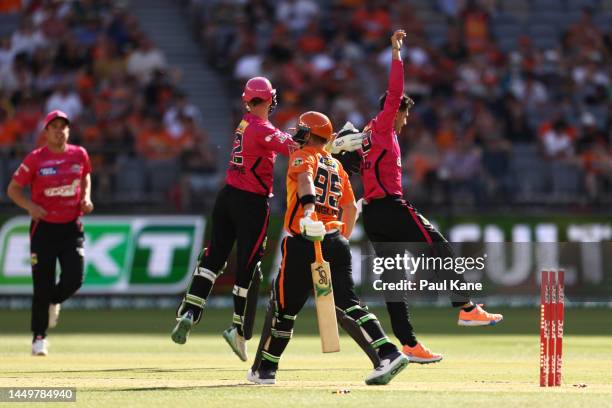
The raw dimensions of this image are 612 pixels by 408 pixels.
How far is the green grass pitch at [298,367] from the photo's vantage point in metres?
10.8

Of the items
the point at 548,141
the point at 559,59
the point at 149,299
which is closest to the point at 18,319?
the point at 149,299

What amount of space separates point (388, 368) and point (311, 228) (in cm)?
139

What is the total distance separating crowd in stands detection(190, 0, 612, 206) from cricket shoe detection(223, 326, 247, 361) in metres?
9.76

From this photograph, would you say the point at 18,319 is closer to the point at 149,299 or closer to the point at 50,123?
the point at 149,299

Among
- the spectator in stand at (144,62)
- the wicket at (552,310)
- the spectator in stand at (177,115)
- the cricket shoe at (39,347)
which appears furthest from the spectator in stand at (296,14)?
the wicket at (552,310)

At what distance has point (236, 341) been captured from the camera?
1388 cm

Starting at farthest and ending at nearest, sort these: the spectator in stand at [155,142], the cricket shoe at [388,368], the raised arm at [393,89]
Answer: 1. the spectator in stand at [155,142]
2. the raised arm at [393,89]
3. the cricket shoe at [388,368]

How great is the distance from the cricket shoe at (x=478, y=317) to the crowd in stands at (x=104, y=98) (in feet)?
33.7

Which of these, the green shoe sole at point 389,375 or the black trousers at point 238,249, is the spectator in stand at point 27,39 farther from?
the green shoe sole at point 389,375

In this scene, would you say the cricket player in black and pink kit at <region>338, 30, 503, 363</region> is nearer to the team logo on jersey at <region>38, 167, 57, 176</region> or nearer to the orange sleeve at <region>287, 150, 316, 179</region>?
the orange sleeve at <region>287, 150, 316, 179</region>

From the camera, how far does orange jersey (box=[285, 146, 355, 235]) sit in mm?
11648

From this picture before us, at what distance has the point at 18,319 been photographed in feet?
69.4

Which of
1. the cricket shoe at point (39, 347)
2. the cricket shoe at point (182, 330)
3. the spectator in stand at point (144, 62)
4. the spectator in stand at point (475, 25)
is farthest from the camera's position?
the spectator in stand at point (475, 25)

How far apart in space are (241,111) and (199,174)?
109 inches
